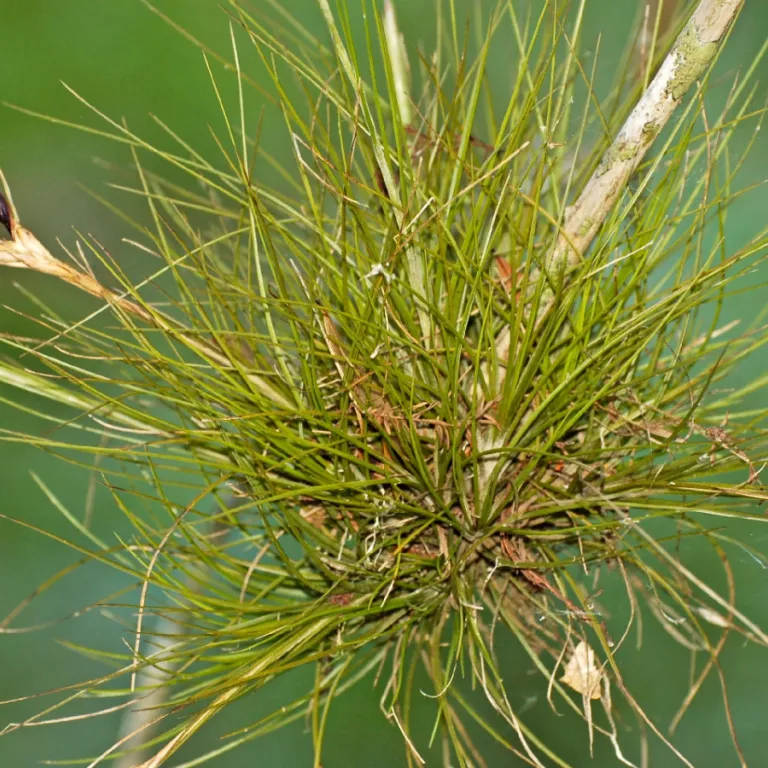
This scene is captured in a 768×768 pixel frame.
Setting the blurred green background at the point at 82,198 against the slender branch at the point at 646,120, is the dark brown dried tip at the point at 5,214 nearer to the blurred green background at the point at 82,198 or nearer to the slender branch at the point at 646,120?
the slender branch at the point at 646,120

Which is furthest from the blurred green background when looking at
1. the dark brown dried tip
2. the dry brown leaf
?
the dark brown dried tip

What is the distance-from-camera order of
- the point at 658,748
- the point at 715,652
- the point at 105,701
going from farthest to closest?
the point at 105,701 < the point at 658,748 < the point at 715,652

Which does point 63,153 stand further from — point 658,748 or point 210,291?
point 658,748

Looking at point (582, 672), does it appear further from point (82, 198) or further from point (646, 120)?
point (82, 198)

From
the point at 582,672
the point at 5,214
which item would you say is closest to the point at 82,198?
the point at 5,214

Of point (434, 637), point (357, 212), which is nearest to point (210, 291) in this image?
point (357, 212)

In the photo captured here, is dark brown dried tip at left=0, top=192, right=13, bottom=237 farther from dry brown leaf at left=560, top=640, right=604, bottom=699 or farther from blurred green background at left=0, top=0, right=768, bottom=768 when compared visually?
blurred green background at left=0, top=0, right=768, bottom=768
